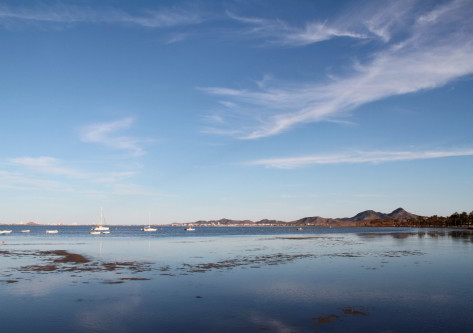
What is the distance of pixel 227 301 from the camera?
2592 centimetres

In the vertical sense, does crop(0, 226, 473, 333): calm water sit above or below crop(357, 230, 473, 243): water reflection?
above

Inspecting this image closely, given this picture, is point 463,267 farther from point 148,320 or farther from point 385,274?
point 148,320

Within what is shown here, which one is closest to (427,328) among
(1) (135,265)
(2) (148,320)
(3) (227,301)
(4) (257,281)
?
(3) (227,301)

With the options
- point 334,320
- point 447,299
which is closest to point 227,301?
point 334,320

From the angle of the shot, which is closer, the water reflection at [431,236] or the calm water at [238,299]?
the calm water at [238,299]

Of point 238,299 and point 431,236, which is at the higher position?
point 238,299

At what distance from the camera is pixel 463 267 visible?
4281 centimetres

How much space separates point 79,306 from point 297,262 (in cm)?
2980

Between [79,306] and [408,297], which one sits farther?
[408,297]

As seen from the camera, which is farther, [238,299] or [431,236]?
[431,236]

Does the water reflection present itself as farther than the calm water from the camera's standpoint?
Yes

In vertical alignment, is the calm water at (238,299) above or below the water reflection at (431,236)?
above

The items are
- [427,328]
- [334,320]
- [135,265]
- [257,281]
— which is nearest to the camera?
[427,328]

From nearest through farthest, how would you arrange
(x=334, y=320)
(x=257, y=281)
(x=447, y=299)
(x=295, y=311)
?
(x=334, y=320) < (x=295, y=311) < (x=447, y=299) < (x=257, y=281)
